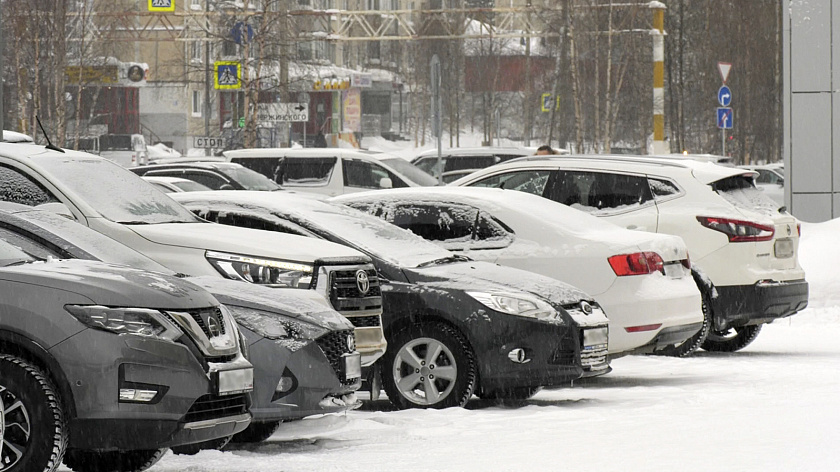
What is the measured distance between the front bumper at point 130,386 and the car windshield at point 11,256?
2.32 feet

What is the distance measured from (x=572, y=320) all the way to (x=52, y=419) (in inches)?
169

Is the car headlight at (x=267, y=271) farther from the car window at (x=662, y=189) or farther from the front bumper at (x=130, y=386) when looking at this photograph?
the car window at (x=662, y=189)

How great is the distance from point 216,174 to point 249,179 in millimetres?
636

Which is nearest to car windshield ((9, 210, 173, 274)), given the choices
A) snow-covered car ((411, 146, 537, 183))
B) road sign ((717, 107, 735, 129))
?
snow-covered car ((411, 146, 537, 183))

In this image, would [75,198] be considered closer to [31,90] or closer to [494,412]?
[494,412]

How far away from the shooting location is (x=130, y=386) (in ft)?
21.2

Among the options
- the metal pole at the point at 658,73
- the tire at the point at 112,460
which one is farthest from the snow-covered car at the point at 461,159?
the tire at the point at 112,460

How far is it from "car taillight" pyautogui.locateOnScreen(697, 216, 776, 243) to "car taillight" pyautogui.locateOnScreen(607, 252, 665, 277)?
1.92 metres

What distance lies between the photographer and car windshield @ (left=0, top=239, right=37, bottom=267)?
22.6 feet

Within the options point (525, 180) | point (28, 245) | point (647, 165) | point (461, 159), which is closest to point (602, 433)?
point (28, 245)

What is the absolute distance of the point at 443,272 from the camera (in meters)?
9.87

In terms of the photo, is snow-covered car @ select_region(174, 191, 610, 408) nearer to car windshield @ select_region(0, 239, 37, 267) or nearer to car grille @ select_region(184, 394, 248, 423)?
car grille @ select_region(184, 394, 248, 423)

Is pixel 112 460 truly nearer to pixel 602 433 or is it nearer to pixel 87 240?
pixel 87 240

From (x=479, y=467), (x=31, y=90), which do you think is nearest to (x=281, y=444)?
(x=479, y=467)
